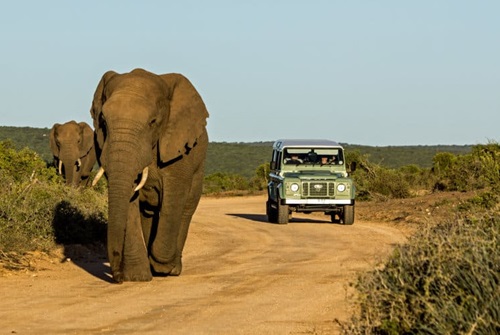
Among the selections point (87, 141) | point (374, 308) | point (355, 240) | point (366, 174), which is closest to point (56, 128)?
point (87, 141)

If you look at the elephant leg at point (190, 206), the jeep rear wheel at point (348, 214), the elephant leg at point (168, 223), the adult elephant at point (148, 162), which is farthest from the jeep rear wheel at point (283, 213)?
the elephant leg at point (168, 223)

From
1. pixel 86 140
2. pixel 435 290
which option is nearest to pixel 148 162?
pixel 435 290

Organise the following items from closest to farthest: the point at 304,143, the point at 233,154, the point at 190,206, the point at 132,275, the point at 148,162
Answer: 1. the point at 148,162
2. the point at 132,275
3. the point at 190,206
4. the point at 304,143
5. the point at 233,154

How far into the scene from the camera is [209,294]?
14414 mm

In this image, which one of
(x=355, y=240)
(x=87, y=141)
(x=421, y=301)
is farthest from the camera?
(x=87, y=141)

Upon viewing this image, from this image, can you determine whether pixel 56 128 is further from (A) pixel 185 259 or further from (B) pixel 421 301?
(B) pixel 421 301

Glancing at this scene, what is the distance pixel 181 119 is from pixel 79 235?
16.3 feet

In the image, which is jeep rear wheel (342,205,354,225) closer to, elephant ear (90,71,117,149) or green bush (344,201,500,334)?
elephant ear (90,71,117,149)

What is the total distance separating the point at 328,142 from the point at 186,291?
15657 mm

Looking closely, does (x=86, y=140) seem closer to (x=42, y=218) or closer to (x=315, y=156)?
(x=315, y=156)

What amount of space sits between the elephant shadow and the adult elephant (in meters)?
2.48

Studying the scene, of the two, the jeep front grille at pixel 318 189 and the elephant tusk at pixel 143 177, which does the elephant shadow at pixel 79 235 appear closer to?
the elephant tusk at pixel 143 177

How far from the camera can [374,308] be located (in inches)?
355

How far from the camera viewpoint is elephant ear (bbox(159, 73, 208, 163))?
1560 cm
